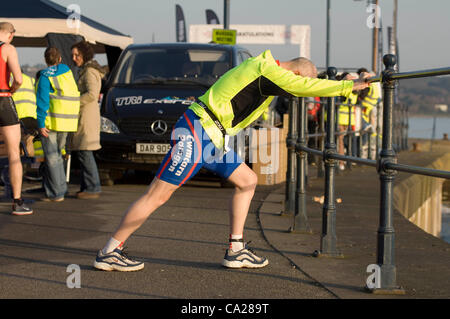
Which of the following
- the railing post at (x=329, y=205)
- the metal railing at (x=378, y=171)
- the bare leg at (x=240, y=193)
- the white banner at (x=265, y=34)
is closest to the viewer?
the metal railing at (x=378, y=171)

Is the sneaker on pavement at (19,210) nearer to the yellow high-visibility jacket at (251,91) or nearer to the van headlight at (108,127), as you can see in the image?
the van headlight at (108,127)

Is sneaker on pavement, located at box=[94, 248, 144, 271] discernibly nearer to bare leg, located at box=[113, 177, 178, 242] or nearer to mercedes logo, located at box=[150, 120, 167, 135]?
bare leg, located at box=[113, 177, 178, 242]

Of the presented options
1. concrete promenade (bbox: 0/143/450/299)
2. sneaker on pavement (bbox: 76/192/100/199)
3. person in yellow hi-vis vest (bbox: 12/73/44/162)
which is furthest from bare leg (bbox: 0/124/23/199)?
person in yellow hi-vis vest (bbox: 12/73/44/162)

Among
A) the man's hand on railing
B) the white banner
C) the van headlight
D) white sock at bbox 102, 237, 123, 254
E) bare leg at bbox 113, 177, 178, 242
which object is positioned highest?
the white banner

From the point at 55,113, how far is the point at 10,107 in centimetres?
105

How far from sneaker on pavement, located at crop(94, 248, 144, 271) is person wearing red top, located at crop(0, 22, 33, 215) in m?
3.11

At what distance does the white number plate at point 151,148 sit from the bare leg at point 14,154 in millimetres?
2420

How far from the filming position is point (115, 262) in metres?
5.32

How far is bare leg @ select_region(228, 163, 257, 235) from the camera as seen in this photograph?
5.48 m

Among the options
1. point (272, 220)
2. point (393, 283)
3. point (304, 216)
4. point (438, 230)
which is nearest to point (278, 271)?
point (393, 283)

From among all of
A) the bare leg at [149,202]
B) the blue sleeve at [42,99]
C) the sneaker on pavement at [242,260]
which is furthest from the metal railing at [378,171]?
the blue sleeve at [42,99]

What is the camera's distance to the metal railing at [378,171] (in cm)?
477

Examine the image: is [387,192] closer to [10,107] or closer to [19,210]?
[19,210]

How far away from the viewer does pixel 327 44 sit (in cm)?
3972
